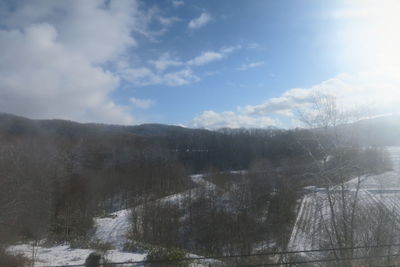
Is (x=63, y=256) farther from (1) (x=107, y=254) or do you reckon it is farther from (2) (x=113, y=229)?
(2) (x=113, y=229)

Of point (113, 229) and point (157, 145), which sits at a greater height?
point (157, 145)

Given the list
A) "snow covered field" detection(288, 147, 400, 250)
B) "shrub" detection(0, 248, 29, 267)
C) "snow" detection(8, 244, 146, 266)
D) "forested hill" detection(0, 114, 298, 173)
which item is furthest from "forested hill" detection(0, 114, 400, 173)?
"shrub" detection(0, 248, 29, 267)

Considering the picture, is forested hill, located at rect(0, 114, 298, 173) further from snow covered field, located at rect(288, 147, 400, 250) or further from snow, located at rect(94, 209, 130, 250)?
snow, located at rect(94, 209, 130, 250)

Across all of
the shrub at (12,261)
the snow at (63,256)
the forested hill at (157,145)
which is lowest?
the snow at (63,256)

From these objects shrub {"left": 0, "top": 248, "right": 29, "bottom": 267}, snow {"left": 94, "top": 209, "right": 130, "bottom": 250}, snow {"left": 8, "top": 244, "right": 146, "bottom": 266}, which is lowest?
snow {"left": 94, "top": 209, "right": 130, "bottom": 250}

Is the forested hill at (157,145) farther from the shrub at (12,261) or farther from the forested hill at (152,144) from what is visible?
the shrub at (12,261)

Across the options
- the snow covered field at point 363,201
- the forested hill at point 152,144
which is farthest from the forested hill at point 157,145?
the snow covered field at point 363,201

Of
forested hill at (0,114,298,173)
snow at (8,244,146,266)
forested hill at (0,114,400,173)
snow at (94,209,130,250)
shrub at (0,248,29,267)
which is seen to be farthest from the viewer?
forested hill at (0,114,298,173)

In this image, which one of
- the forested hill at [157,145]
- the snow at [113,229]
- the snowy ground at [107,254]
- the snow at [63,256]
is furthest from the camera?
the forested hill at [157,145]

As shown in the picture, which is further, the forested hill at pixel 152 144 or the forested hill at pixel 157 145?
the forested hill at pixel 152 144

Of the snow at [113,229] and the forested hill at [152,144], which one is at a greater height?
the forested hill at [152,144]

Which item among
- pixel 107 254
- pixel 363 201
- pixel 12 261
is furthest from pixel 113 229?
pixel 363 201

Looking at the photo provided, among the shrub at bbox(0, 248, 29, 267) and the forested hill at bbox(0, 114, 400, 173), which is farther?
the forested hill at bbox(0, 114, 400, 173)

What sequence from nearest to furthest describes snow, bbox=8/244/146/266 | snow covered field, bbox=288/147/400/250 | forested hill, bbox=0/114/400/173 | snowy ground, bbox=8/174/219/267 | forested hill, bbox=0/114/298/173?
snow, bbox=8/244/146/266
snowy ground, bbox=8/174/219/267
snow covered field, bbox=288/147/400/250
forested hill, bbox=0/114/400/173
forested hill, bbox=0/114/298/173
